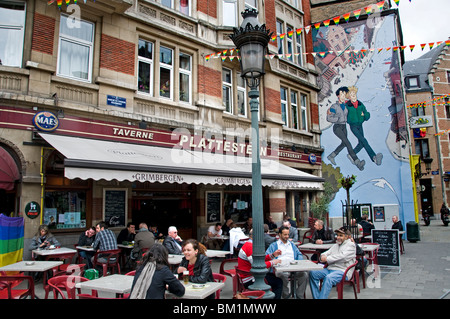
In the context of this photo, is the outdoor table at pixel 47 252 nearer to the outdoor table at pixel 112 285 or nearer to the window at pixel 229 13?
the outdoor table at pixel 112 285

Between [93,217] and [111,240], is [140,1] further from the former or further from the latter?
[111,240]

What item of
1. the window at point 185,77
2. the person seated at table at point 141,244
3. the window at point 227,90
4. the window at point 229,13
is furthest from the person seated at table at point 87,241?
the window at point 229,13

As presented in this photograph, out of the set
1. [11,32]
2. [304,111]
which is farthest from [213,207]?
[304,111]

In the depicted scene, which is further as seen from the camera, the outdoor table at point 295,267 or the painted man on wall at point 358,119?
the painted man on wall at point 358,119

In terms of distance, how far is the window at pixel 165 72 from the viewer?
37.3 ft

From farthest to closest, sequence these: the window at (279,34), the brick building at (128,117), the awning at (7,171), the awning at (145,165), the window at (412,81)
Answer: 1. the window at (412,81)
2. the window at (279,34)
3. the brick building at (128,117)
4. the awning at (7,171)
5. the awning at (145,165)

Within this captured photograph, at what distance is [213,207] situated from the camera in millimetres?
12516

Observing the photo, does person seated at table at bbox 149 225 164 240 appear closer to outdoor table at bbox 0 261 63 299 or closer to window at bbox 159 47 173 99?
outdoor table at bbox 0 261 63 299

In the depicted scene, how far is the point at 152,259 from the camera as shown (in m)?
3.83

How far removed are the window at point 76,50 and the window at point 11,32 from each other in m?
0.95

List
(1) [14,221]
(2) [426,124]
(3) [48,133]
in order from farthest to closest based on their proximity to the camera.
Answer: (2) [426,124], (3) [48,133], (1) [14,221]

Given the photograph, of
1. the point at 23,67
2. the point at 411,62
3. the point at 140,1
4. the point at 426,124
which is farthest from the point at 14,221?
the point at 411,62

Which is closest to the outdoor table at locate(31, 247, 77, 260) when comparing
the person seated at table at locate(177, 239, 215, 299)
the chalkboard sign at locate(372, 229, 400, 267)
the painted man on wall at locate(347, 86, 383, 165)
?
the person seated at table at locate(177, 239, 215, 299)

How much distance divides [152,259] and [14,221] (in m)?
4.90
